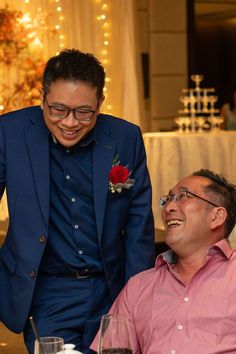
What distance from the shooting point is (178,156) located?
6918mm

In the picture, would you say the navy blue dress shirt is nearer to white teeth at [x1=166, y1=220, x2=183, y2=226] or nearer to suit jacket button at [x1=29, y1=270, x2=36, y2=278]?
suit jacket button at [x1=29, y1=270, x2=36, y2=278]

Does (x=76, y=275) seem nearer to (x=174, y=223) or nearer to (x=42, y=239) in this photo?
(x=42, y=239)

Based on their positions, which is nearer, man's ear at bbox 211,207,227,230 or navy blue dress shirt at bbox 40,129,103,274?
man's ear at bbox 211,207,227,230

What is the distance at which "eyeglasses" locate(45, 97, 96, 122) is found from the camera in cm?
255

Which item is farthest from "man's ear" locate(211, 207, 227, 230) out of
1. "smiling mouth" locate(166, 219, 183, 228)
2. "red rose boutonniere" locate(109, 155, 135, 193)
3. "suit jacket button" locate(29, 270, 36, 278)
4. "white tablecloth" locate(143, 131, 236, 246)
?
"white tablecloth" locate(143, 131, 236, 246)

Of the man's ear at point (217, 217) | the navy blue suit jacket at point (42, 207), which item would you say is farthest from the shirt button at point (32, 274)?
the man's ear at point (217, 217)

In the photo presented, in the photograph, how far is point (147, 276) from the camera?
108 inches

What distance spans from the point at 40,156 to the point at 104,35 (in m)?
5.73

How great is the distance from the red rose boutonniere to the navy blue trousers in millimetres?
326

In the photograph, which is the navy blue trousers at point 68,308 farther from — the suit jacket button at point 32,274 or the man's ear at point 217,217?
the man's ear at point 217,217

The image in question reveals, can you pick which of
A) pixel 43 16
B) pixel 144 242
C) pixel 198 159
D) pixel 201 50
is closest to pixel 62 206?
pixel 144 242

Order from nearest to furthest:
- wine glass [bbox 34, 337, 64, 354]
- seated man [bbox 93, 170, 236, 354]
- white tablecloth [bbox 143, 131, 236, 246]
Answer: wine glass [bbox 34, 337, 64, 354]
seated man [bbox 93, 170, 236, 354]
white tablecloth [bbox 143, 131, 236, 246]

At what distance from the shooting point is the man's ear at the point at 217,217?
2658mm

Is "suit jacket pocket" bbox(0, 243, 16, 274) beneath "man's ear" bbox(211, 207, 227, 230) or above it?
beneath
